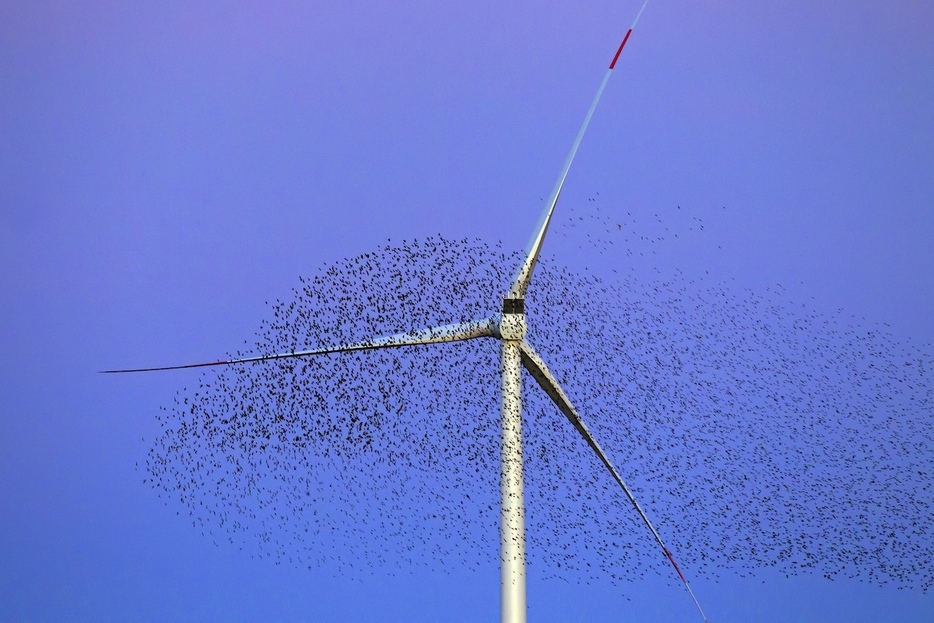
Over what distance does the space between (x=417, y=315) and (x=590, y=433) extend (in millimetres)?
3061

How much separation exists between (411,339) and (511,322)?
142 cm

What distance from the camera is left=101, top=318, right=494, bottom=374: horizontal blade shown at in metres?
17.5

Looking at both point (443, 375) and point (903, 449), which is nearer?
point (443, 375)

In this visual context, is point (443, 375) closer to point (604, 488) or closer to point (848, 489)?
point (604, 488)

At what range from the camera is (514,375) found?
18.0 metres

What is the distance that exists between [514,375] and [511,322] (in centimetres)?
78

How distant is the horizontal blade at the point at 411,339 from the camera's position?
57.6 feet

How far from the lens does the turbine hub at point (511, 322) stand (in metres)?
17.8

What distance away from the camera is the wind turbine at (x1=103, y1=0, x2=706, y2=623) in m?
17.8

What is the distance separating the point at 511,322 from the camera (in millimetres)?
17781

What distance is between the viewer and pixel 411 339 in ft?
58.0

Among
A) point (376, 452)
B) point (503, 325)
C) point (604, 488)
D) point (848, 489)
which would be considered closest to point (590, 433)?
point (604, 488)

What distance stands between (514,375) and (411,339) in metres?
1.56

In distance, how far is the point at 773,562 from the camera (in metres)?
20.0
